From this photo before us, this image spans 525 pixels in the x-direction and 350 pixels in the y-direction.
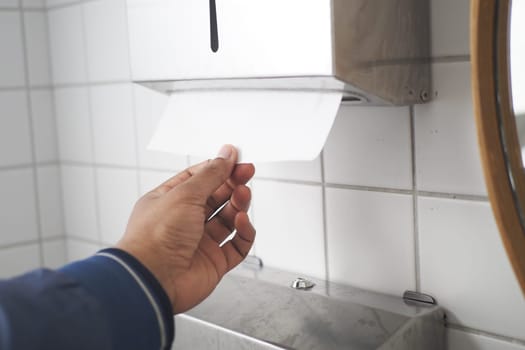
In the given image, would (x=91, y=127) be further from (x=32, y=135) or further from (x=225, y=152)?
(x=225, y=152)

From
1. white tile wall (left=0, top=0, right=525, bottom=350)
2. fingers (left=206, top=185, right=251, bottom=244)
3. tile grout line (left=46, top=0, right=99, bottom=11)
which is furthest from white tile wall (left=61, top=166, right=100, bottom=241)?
fingers (left=206, top=185, right=251, bottom=244)

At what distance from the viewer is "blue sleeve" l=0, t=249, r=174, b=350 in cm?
48

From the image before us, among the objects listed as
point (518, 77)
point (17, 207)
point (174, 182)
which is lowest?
point (17, 207)

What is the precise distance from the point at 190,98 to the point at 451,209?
32 centimetres

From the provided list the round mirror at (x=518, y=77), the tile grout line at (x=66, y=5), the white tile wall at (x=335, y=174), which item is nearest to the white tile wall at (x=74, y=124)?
the white tile wall at (x=335, y=174)

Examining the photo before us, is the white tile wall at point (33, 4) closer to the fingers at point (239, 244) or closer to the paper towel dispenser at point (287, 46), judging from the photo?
the paper towel dispenser at point (287, 46)

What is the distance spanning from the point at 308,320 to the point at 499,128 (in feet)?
1.16

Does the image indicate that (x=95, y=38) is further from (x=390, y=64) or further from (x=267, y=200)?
(x=390, y=64)

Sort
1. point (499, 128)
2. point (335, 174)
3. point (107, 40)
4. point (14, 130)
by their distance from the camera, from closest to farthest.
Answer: point (499, 128)
point (335, 174)
point (107, 40)
point (14, 130)

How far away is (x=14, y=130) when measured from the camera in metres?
1.24

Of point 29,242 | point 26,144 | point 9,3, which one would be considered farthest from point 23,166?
point 9,3

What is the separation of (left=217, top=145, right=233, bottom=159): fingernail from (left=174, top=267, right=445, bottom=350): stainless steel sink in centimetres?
21

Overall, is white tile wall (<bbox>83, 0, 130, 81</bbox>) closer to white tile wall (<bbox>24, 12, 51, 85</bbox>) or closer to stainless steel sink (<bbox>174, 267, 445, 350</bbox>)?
white tile wall (<bbox>24, 12, 51, 85</bbox>)

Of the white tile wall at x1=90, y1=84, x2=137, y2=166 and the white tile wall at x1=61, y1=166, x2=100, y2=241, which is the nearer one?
the white tile wall at x1=90, y1=84, x2=137, y2=166
